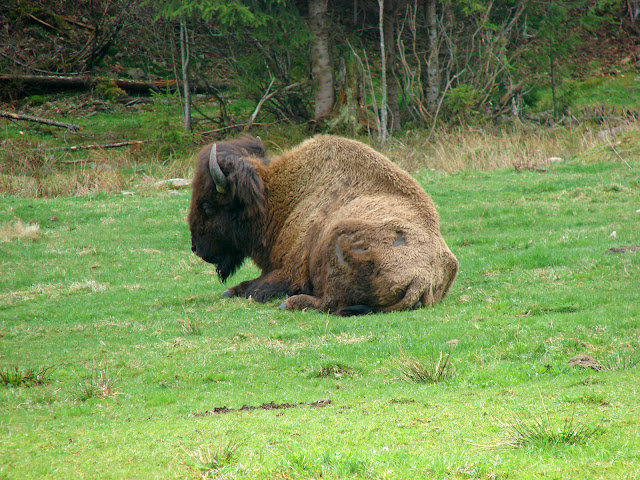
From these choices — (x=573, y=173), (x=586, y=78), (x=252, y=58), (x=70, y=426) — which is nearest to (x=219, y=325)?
(x=70, y=426)

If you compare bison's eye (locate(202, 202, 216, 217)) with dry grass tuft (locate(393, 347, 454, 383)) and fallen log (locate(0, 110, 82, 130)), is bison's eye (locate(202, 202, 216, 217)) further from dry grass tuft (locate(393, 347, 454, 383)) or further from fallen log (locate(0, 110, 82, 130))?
fallen log (locate(0, 110, 82, 130))

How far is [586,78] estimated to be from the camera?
38375 mm

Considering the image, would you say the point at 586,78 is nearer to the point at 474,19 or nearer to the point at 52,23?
the point at 474,19

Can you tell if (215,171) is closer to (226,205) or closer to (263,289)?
(226,205)

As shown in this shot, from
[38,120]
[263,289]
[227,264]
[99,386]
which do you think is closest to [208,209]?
[227,264]

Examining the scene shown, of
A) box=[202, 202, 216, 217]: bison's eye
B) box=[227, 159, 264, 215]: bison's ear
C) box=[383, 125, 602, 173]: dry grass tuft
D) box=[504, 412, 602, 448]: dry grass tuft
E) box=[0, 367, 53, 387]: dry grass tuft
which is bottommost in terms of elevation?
box=[383, 125, 602, 173]: dry grass tuft

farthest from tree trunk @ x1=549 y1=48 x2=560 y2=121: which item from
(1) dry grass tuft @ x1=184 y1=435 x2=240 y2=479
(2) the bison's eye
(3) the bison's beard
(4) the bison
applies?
(1) dry grass tuft @ x1=184 y1=435 x2=240 y2=479

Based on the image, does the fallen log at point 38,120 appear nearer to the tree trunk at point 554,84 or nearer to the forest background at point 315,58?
the forest background at point 315,58

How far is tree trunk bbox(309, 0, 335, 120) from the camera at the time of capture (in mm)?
27031

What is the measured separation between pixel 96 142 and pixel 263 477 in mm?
26340

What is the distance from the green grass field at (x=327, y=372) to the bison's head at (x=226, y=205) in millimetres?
744

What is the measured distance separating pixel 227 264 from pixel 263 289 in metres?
1.07

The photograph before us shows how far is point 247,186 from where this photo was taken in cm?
985

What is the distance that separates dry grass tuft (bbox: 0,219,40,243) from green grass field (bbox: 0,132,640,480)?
1.24m
